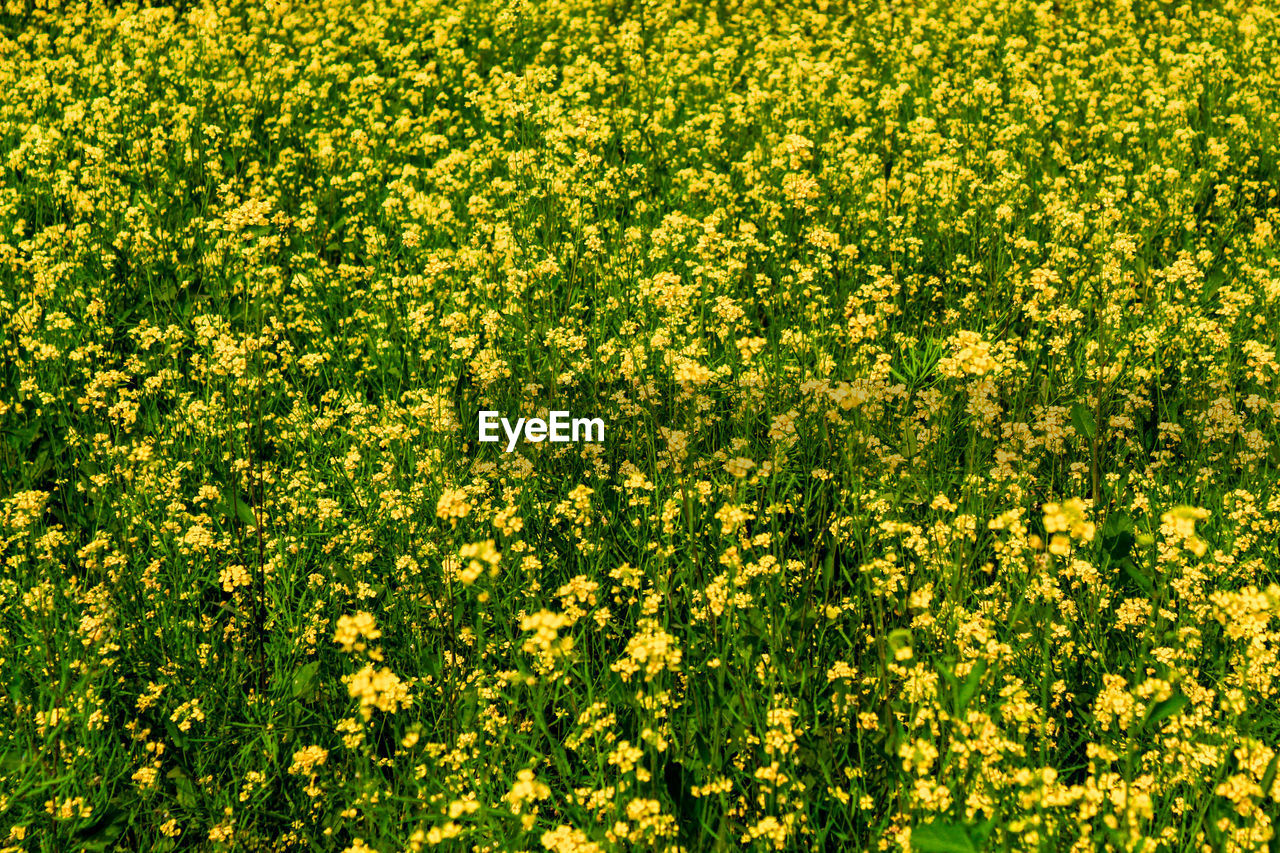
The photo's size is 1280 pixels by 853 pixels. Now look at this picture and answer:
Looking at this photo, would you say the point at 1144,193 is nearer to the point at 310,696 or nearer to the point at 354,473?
the point at 354,473

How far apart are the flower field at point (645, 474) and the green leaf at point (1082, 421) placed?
0.09 feet

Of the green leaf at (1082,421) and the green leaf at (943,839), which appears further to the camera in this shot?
the green leaf at (1082,421)

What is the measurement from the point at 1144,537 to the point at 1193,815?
26.4 inches

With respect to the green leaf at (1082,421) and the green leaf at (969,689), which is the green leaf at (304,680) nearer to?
the green leaf at (969,689)

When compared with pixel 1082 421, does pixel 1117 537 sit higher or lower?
lower

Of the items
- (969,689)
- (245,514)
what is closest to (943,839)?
(969,689)

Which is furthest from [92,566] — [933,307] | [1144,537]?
[933,307]

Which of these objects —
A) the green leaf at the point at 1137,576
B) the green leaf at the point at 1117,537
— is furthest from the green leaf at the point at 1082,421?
the green leaf at the point at 1137,576

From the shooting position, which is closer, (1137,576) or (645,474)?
(1137,576)

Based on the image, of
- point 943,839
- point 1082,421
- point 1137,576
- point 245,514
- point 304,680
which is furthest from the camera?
point 1082,421
